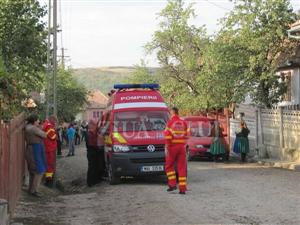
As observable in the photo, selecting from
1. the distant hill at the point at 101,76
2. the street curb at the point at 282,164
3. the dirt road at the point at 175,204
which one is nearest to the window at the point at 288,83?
the street curb at the point at 282,164

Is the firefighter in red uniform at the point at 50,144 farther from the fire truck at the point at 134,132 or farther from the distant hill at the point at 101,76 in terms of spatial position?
the distant hill at the point at 101,76

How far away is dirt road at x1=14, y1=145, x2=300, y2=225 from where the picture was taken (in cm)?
1003

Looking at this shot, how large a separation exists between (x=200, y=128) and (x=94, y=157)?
34.7 ft

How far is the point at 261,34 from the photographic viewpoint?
2642 cm

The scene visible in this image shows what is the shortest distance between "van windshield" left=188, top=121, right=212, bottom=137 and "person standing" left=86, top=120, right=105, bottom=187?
10.0 m

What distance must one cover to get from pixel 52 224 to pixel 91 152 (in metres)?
6.45

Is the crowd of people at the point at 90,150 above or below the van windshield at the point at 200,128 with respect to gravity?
below

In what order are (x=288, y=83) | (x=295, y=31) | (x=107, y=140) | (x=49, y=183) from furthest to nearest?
(x=288, y=83) → (x=295, y=31) → (x=49, y=183) → (x=107, y=140)

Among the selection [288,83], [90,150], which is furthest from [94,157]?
[288,83]

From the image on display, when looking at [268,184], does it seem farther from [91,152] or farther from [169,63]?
[169,63]

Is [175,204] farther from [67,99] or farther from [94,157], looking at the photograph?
[67,99]

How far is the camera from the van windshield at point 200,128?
26.3m

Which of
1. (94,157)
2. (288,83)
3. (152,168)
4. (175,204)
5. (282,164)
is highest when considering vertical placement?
(288,83)

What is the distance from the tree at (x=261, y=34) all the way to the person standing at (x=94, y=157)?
1145 centimetres
